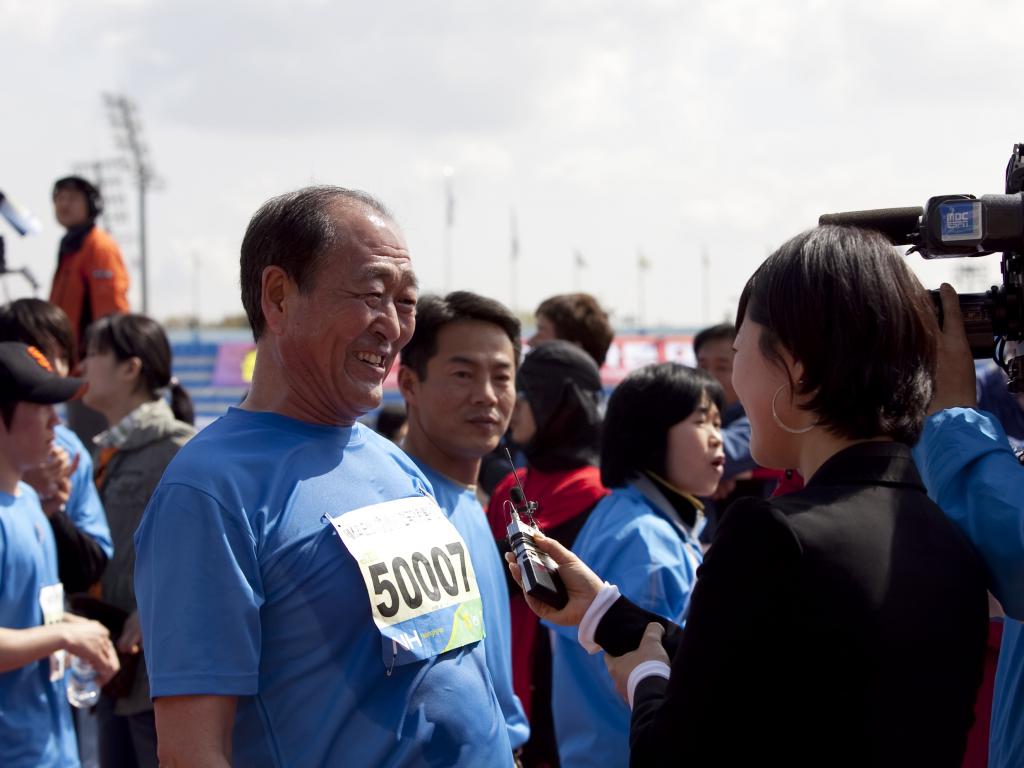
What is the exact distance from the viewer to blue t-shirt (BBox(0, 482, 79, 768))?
327cm

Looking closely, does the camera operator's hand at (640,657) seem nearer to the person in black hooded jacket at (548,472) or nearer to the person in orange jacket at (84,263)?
the person in black hooded jacket at (548,472)

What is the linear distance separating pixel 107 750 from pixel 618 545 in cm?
248

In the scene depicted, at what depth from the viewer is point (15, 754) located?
3242mm

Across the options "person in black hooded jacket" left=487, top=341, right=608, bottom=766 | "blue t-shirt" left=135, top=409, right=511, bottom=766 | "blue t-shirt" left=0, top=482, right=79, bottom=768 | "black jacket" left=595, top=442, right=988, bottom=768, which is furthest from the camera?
"person in black hooded jacket" left=487, top=341, right=608, bottom=766

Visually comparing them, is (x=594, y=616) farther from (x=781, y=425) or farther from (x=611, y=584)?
(x=781, y=425)

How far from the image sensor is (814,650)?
1.56m

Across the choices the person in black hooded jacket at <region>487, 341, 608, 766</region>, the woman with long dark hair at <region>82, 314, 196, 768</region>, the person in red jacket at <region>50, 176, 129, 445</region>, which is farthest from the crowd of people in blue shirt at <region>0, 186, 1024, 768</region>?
the person in red jacket at <region>50, 176, 129, 445</region>

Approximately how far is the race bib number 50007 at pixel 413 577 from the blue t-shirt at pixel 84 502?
2.54m

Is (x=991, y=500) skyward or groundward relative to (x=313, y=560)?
skyward

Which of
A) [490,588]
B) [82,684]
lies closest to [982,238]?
[490,588]

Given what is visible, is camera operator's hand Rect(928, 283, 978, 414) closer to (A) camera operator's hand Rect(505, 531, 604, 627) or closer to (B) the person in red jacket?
(A) camera operator's hand Rect(505, 531, 604, 627)

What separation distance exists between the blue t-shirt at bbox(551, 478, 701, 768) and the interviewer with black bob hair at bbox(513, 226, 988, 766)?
1.41 metres

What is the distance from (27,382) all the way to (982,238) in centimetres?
292

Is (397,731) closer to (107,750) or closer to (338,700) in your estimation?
(338,700)
